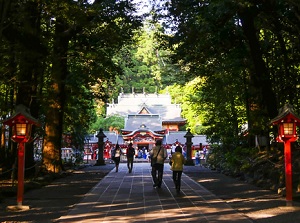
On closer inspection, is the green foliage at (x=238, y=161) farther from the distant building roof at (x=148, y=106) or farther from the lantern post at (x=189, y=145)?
the distant building roof at (x=148, y=106)

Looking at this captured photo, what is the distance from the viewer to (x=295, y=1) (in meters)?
12.6

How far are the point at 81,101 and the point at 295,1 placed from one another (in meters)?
A: 14.3

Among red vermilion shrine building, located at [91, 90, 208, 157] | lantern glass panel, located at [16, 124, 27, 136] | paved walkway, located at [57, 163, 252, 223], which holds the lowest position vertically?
paved walkway, located at [57, 163, 252, 223]

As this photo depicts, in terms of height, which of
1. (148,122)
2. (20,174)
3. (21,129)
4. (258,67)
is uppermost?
(258,67)

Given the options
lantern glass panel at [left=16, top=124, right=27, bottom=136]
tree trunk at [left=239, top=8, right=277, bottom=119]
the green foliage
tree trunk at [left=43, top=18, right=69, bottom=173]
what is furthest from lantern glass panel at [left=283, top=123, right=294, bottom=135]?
tree trunk at [left=43, top=18, right=69, bottom=173]

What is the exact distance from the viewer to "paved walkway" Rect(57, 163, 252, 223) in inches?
368

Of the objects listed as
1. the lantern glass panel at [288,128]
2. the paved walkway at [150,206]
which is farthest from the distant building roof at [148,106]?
the lantern glass panel at [288,128]

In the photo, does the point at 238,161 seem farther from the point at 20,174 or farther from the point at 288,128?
the point at 20,174

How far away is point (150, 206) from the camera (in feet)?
36.1

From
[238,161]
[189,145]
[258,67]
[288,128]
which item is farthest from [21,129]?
[189,145]

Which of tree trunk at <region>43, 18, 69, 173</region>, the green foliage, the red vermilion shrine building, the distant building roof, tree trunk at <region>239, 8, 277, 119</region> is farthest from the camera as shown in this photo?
the distant building roof

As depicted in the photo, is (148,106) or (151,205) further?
(148,106)

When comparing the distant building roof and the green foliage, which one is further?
the distant building roof

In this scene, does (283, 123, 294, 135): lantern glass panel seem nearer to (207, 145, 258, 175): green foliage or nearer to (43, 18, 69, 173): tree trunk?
(207, 145, 258, 175): green foliage
